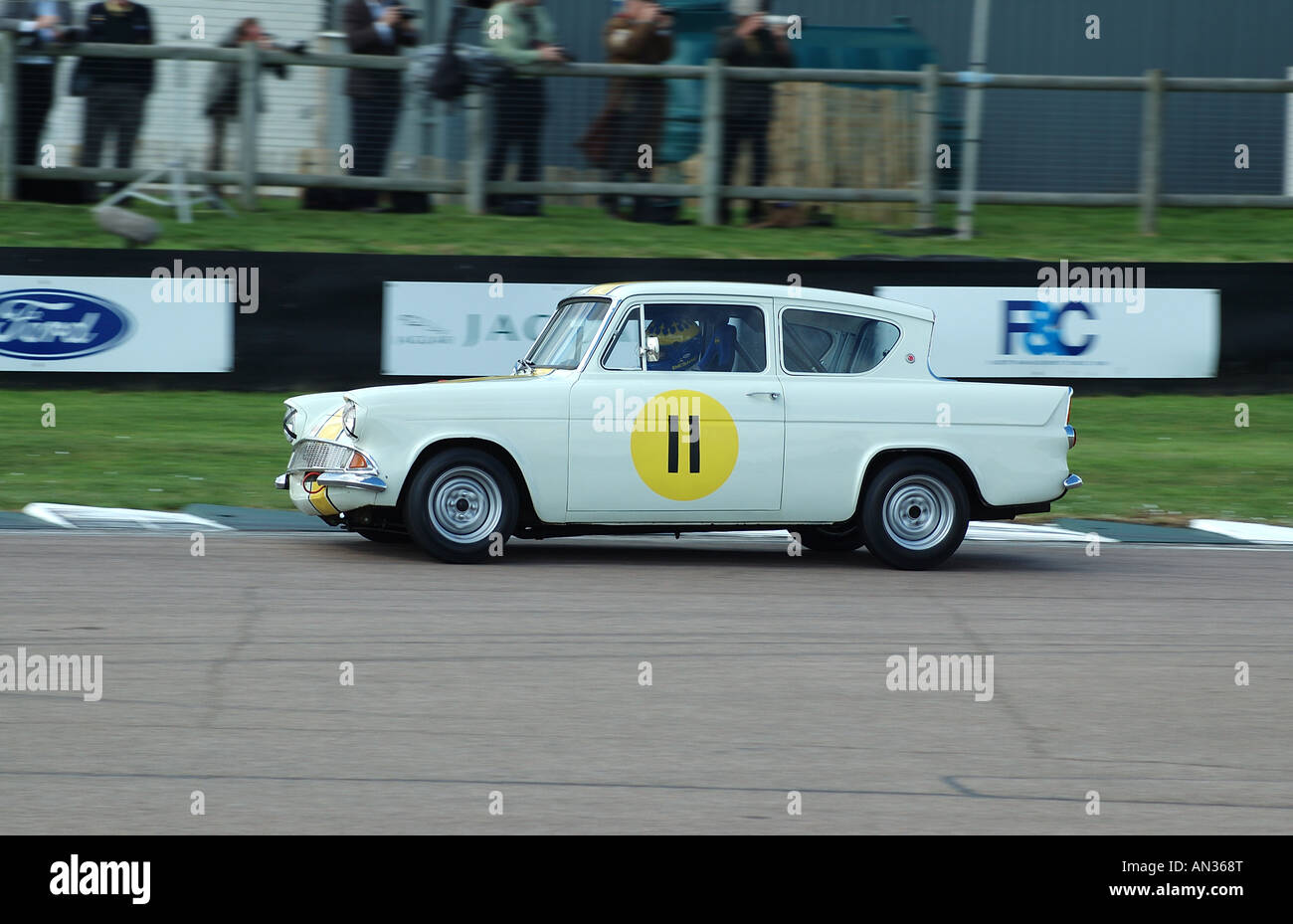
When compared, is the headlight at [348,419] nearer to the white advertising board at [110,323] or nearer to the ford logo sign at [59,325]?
the white advertising board at [110,323]

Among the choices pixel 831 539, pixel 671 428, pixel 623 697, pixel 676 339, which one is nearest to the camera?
pixel 623 697

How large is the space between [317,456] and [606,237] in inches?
338

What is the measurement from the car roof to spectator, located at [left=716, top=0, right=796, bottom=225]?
8400mm

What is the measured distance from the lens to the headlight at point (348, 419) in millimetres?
8828

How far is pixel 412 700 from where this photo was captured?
613cm

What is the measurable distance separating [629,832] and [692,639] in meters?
2.68

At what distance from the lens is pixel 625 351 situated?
360 inches

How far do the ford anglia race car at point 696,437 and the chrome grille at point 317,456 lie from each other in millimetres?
12

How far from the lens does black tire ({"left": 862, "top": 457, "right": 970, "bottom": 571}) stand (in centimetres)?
934

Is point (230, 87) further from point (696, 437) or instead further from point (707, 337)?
point (696, 437)
